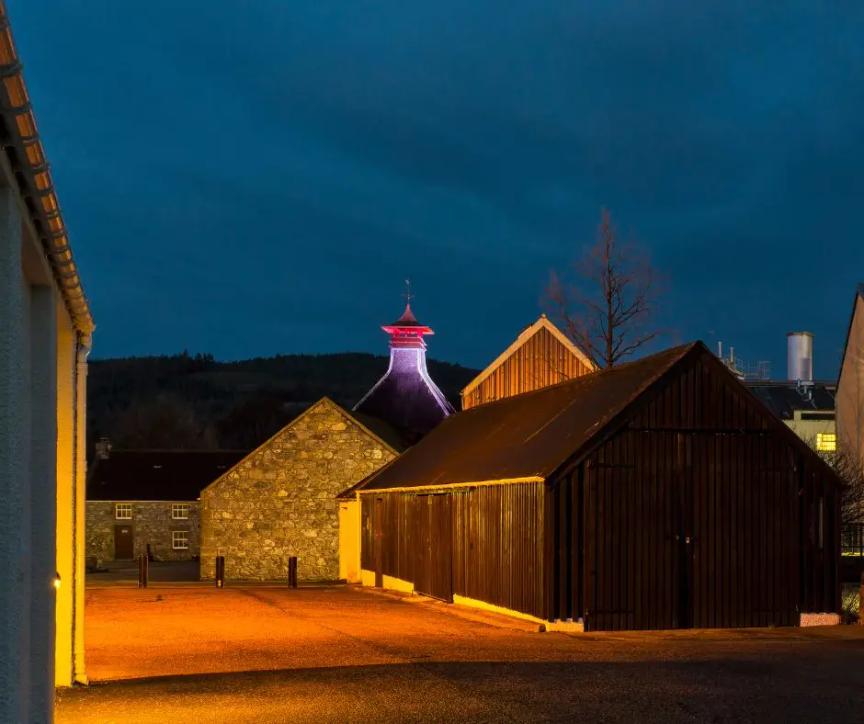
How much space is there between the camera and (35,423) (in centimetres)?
890

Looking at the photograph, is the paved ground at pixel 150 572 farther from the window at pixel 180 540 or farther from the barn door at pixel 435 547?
the barn door at pixel 435 547

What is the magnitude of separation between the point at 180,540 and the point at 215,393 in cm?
10768

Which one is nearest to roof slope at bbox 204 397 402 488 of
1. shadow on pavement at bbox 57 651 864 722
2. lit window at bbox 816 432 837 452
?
lit window at bbox 816 432 837 452

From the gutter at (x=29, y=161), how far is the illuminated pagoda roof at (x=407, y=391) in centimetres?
4185

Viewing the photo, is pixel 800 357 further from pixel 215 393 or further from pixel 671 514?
pixel 215 393

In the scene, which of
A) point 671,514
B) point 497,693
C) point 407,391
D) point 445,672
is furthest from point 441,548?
point 407,391

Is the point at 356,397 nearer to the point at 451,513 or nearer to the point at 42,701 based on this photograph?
the point at 451,513

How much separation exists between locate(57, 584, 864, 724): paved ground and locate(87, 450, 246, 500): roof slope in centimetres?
3559

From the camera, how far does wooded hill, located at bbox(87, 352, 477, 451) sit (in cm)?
11062

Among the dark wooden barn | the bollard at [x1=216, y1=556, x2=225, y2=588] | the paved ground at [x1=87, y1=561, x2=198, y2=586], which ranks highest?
the dark wooden barn

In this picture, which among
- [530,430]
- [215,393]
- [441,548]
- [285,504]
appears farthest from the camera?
[215,393]

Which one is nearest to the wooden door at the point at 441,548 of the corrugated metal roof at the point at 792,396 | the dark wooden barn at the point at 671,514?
the dark wooden barn at the point at 671,514

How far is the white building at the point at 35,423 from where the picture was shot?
6242mm

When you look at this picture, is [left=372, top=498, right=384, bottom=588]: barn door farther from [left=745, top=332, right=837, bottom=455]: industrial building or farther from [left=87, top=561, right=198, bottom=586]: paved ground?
[left=745, top=332, right=837, bottom=455]: industrial building
